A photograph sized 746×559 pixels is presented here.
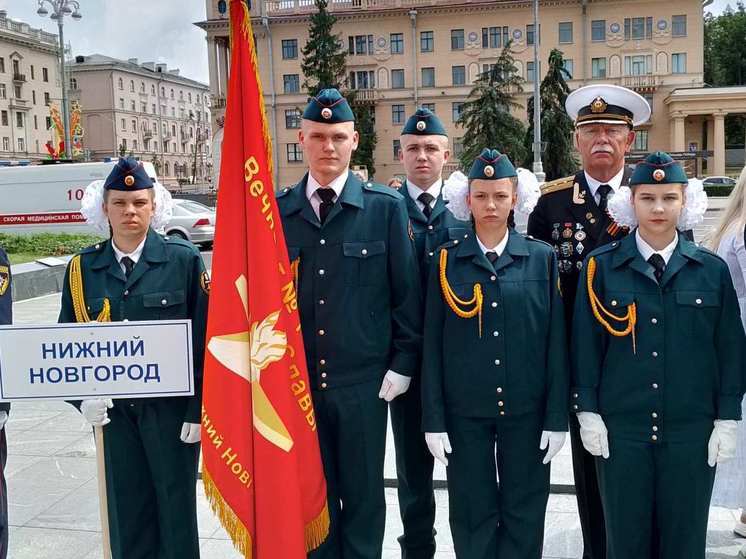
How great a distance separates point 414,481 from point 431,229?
54.9 inches

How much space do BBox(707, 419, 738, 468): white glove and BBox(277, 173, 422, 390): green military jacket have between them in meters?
1.34

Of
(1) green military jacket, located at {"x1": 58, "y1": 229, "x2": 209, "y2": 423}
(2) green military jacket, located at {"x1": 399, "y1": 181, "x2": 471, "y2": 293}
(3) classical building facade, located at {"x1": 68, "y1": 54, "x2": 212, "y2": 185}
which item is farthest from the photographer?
(3) classical building facade, located at {"x1": 68, "y1": 54, "x2": 212, "y2": 185}

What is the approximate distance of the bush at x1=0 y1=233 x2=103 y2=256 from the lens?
1700 centimetres

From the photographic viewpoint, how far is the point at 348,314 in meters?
3.48

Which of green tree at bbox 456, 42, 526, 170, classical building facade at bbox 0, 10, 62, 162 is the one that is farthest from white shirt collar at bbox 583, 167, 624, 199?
classical building facade at bbox 0, 10, 62, 162

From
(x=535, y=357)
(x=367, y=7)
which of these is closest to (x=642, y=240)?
(x=535, y=357)

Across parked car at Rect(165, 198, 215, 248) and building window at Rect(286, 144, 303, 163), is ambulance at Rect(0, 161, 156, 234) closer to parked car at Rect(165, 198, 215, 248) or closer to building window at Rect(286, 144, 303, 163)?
parked car at Rect(165, 198, 215, 248)

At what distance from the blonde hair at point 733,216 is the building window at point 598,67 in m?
57.7

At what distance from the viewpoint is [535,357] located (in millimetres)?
3346

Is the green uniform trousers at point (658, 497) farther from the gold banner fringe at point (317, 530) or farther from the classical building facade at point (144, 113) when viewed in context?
the classical building facade at point (144, 113)

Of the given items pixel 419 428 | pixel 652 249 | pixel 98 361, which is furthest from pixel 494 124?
pixel 98 361

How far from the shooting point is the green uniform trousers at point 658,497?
124 inches

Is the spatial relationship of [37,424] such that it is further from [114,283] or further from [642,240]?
[642,240]

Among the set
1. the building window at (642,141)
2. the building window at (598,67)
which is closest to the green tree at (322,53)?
the building window at (598,67)
